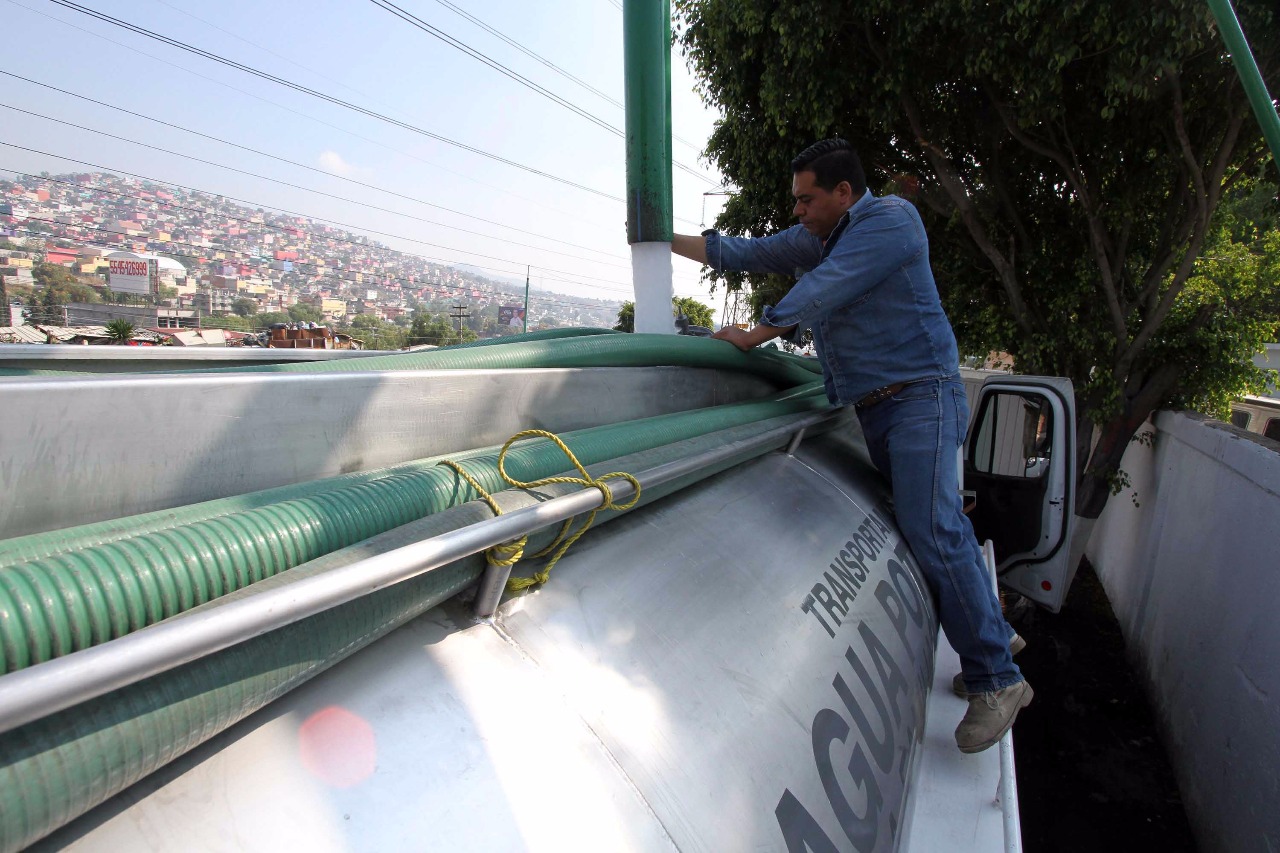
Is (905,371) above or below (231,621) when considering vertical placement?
above

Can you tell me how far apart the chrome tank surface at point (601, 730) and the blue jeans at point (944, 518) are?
522 mm

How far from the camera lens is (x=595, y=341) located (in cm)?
197

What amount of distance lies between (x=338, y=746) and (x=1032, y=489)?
5.25 meters

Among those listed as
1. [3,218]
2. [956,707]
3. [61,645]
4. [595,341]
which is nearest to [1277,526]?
[956,707]

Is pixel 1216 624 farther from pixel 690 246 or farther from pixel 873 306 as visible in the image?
pixel 690 246

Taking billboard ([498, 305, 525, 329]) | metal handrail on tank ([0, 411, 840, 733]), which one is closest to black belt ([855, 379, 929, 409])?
metal handrail on tank ([0, 411, 840, 733])

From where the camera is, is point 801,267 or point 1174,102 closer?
point 801,267

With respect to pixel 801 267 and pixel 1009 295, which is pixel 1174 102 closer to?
pixel 1009 295

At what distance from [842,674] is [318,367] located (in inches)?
52.4

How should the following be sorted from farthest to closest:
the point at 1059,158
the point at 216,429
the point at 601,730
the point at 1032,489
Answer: the point at 1059,158, the point at 1032,489, the point at 216,429, the point at 601,730

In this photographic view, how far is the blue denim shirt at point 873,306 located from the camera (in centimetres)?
214

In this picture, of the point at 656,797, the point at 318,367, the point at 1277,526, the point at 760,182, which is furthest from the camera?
the point at 760,182

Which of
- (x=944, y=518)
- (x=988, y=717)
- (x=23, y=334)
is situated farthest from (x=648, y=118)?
(x=23, y=334)

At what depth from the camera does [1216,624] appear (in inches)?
154
